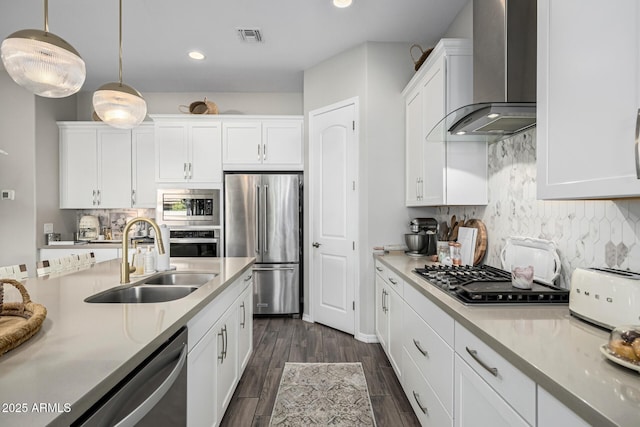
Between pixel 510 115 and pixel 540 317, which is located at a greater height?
pixel 510 115

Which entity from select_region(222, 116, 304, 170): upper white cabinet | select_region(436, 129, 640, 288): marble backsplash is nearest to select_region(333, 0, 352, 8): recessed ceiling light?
select_region(222, 116, 304, 170): upper white cabinet

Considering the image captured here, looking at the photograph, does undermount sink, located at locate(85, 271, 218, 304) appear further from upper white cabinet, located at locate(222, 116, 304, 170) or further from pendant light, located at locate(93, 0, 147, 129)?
upper white cabinet, located at locate(222, 116, 304, 170)

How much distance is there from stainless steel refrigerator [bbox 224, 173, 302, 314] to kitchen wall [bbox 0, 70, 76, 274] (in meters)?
2.31

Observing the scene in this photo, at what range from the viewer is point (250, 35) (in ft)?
10.3

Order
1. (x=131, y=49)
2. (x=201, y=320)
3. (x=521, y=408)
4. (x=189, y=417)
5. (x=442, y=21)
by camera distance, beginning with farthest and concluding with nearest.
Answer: (x=131, y=49) < (x=442, y=21) < (x=201, y=320) < (x=189, y=417) < (x=521, y=408)

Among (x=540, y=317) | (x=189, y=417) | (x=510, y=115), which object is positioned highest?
(x=510, y=115)

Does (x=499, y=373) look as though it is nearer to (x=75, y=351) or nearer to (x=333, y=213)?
(x=75, y=351)

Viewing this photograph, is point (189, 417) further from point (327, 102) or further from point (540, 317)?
point (327, 102)

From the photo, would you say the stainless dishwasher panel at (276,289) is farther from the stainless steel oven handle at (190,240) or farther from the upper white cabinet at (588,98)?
the upper white cabinet at (588,98)

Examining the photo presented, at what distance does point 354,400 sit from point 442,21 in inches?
125

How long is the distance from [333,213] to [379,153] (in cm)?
80

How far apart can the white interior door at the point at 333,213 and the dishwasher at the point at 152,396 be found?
2307 mm

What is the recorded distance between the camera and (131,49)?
3.43 metres

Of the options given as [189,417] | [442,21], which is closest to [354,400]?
[189,417]
